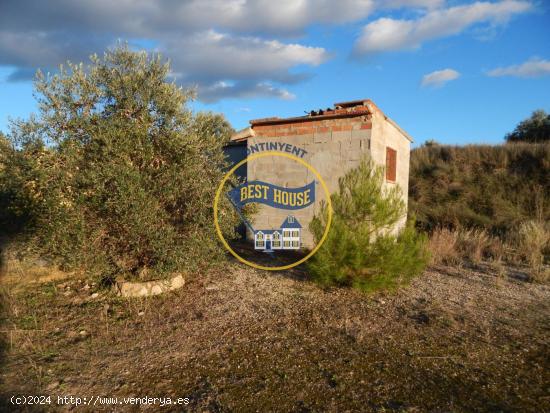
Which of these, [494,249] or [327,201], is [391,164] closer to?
[494,249]

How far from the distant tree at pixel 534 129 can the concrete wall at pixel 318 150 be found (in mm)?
16748

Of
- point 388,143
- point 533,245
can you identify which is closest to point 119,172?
point 388,143

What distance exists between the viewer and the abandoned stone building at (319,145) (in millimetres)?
7829

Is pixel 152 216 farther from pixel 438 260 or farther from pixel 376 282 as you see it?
pixel 438 260

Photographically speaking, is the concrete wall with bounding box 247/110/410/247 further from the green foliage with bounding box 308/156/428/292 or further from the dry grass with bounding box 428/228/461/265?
the green foliage with bounding box 308/156/428/292

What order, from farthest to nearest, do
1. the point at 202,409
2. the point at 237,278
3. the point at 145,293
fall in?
1. the point at 237,278
2. the point at 145,293
3. the point at 202,409

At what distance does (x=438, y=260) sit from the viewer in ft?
27.1

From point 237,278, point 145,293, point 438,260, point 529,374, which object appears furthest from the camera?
point 438,260

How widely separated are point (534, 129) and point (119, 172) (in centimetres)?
2443

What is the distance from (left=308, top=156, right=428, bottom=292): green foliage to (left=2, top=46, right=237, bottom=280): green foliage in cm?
184

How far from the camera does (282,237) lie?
8.75 metres

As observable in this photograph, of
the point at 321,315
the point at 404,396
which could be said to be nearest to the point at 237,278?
the point at 321,315

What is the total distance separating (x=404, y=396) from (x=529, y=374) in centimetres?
135

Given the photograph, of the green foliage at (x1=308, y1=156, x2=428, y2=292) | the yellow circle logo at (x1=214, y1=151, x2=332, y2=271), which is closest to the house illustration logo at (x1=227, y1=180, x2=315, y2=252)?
the yellow circle logo at (x1=214, y1=151, x2=332, y2=271)
